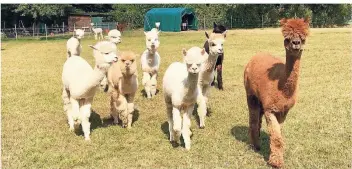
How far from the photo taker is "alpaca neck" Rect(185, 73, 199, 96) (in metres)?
5.98

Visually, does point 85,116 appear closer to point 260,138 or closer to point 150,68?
point 260,138

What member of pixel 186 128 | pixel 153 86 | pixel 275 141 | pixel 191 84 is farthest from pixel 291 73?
pixel 153 86

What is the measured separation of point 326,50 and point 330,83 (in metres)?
8.74

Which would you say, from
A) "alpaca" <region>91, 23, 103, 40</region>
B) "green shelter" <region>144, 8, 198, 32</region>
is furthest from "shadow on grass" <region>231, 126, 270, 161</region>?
"green shelter" <region>144, 8, 198, 32</region>

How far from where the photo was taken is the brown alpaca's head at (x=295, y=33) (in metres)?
4.94

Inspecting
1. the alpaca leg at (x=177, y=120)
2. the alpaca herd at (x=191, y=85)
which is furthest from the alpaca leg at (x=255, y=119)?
the alpaca leg at (x=177, y=120)

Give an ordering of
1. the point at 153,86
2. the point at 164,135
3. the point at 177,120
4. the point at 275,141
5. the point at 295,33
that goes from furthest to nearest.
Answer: the point at 153,86 < the point at 164,135 < the point at 177,120 < the point at 275,141 < the point at 295,33

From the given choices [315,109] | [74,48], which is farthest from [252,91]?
[74,48]

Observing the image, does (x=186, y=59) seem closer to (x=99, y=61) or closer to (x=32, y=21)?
(x=99, y=61)

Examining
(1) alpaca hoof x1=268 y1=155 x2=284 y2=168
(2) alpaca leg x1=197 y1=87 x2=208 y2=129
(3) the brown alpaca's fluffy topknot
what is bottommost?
(1) alpaca hoof x1=268 y1=155 x2=284 y2=168

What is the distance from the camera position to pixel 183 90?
19.9ft

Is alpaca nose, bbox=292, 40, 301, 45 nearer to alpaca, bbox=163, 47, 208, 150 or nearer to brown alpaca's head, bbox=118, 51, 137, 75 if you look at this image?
alpaca, bbox=163, 47, 208, 150

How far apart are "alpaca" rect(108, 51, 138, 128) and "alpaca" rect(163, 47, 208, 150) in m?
0.98

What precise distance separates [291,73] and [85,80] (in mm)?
3420
